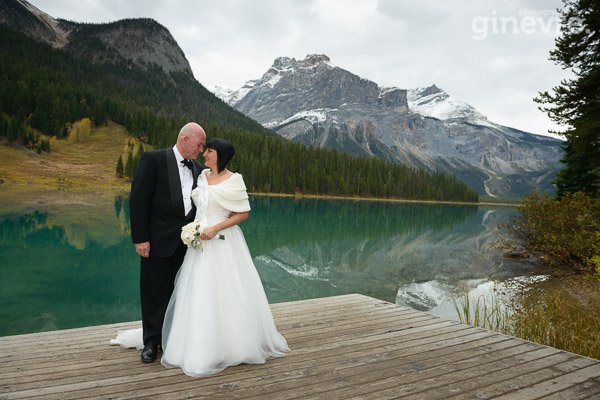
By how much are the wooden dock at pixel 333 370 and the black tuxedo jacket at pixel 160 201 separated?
1.37m

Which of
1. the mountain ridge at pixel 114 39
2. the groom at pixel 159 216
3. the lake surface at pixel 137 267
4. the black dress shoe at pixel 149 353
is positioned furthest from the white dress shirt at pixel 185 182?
the mountain ridge at pixel 114 39

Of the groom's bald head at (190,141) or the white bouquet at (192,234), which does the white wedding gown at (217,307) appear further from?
the groom's bald head at (190,141)

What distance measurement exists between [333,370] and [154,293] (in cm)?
228

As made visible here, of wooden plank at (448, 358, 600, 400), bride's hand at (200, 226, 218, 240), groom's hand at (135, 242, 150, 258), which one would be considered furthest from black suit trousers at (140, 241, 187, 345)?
wooden plank at (448, 358, 600, 400)

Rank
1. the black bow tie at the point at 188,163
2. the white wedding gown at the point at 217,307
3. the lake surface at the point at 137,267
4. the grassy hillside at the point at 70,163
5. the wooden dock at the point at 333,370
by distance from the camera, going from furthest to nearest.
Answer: the grassy hillside at the point at 70,163
the lake surface at the point at 137,267
the black bow tie at the point at 188,163
the white wedding gown at the point at 217,307
the wooden dock at the point at 333,370

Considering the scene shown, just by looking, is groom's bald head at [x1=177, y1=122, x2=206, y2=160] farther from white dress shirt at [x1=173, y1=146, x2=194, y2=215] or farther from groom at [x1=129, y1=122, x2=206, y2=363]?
white dress shirt at [x1=173, y1=146, x2=194, y2=215]

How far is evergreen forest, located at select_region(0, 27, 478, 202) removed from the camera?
84000 mm

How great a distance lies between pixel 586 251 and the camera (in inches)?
531

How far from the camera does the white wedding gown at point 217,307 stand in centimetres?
382

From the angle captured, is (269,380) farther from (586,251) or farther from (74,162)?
(74,162)

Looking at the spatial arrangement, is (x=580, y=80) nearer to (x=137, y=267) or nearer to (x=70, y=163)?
(x=137, y=267)

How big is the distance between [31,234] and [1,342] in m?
18.9

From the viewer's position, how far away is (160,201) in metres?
4.21

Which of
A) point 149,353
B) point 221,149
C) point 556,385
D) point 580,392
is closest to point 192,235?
point 221,149
